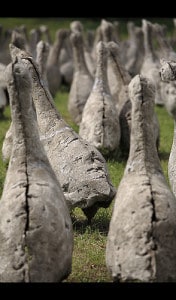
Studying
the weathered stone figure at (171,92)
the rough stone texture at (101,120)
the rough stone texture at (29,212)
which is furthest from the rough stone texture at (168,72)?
the rough stone texture at (101,120)

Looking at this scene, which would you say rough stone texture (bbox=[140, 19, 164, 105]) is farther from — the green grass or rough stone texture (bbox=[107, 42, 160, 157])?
the green grass

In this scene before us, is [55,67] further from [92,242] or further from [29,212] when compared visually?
[29,212]

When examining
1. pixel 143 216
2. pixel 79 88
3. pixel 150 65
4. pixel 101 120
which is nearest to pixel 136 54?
pixel 150 65

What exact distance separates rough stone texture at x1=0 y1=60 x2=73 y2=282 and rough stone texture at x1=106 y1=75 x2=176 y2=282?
Answer: 1.22 ft

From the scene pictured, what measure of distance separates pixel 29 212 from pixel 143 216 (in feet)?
2.41

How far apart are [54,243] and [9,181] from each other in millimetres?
551

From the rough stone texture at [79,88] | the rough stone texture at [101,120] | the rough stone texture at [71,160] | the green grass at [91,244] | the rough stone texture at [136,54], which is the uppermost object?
the rough stone texture at [136,54]

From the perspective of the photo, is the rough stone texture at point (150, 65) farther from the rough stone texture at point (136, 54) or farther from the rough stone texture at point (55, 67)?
the rough stone texture at point (55, 67)

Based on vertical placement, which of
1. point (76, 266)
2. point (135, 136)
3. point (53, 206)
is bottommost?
point (76, 266)

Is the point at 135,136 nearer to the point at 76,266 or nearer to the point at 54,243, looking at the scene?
the point at 54,243

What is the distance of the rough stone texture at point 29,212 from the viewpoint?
472 cm

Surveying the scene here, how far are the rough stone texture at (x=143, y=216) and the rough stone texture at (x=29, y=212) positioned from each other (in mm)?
371

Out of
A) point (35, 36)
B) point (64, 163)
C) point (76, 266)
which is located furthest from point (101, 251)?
point (35, 36)

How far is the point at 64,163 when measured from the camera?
22.1 feet
